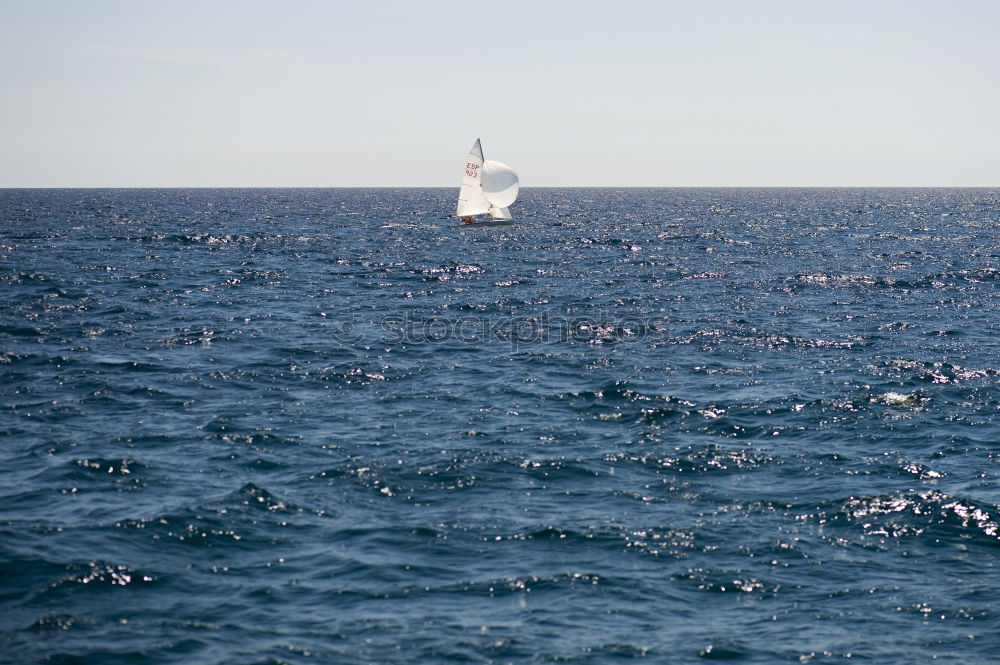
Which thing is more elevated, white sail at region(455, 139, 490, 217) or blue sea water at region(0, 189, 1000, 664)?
white sail at region(455, 139, 490, 217)

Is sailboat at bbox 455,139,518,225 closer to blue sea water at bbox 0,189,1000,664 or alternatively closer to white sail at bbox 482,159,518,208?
white sail at bbox 482,159,518,208

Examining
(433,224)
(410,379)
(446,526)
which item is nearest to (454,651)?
(446,526)

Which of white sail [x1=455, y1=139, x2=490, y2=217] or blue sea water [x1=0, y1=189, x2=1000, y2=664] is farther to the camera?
white sail [x1=455, y1=139, x2=490, y2=217]

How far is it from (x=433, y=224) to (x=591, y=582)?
12722 cm

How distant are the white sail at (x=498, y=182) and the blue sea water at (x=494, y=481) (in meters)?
58.8

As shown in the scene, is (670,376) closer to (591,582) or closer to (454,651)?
(591,582)

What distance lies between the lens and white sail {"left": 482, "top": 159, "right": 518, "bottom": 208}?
111 metres

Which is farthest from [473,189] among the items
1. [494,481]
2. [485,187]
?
[494,481]

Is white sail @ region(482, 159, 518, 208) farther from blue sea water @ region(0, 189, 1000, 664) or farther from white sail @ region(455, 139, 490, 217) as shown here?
blue sea water @ region(0, 189, 1000, 664)

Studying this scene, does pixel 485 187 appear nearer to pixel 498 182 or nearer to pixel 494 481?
pixel 498 182

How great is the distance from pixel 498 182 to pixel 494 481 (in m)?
91.3

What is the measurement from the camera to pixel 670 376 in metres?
35.6

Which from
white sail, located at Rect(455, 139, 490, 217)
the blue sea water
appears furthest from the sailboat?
the blue sea water

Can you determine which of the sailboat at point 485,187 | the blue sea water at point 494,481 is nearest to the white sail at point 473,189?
the sailboat at point 485,187
